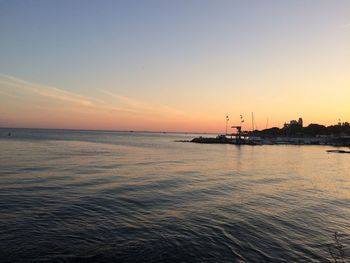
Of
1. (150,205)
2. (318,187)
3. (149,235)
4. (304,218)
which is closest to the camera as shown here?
(149,235)

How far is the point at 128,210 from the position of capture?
2102 cm

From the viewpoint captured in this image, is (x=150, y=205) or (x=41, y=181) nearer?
(x=150, y=205)

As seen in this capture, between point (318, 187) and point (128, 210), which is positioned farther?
point (318, 187)

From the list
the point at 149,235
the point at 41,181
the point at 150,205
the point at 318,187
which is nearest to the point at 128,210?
the point at 150,205

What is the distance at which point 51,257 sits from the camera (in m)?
12.7

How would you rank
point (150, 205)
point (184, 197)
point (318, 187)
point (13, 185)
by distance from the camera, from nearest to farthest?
point (150, 205) → point (184, 197) → point (13, 185) → point (318, 187)

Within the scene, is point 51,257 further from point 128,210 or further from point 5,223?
point 128,210

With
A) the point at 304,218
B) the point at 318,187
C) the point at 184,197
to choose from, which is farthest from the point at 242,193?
the point at 318,187

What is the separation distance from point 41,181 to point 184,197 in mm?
14413

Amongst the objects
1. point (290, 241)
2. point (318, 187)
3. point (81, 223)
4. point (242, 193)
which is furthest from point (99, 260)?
point (318, 187)

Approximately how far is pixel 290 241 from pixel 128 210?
9.95 meters

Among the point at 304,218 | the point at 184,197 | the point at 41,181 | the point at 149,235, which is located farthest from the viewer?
the point at 41,181

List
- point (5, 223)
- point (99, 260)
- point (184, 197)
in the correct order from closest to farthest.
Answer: point (99, 260) → point (5, 223) → point (184, 197)

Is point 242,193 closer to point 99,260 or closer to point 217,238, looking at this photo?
point 217,238
